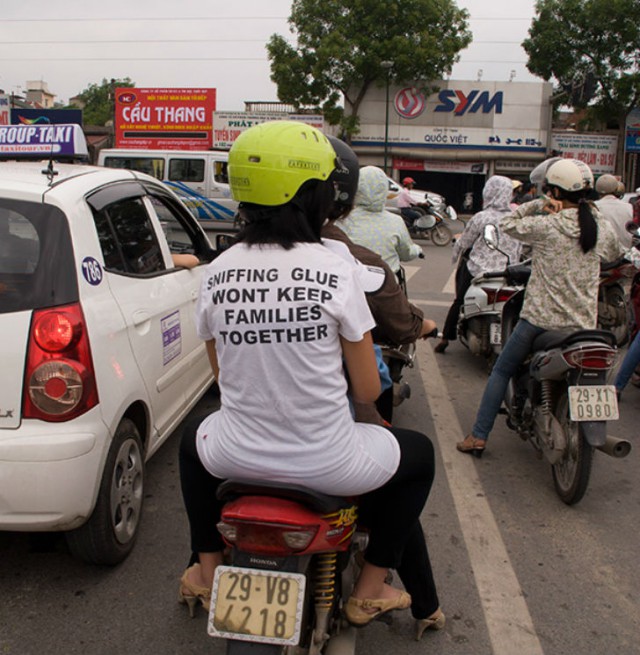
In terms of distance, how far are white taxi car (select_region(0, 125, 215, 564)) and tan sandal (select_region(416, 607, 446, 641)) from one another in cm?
128

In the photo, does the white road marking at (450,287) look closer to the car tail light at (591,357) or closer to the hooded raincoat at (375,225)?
the hooded raincoat at (375,225)

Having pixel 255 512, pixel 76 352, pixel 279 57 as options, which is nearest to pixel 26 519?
pixel 76 352

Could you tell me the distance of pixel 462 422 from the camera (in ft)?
16.8

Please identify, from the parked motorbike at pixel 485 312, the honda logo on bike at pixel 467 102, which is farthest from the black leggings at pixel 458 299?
the honda logo on bike at pixel 467 102

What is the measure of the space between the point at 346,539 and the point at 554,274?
→ 7.72 feet

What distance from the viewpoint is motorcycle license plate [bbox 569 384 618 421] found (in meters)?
3.54

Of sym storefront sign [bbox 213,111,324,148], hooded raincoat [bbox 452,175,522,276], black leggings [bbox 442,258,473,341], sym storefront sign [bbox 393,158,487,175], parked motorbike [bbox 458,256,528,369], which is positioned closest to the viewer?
parked motorbike [bbox 458,256,528,369]

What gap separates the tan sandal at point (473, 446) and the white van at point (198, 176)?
48.2ft

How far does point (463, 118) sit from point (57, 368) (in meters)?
32.7

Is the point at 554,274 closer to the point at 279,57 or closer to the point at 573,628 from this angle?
the point at 573,628

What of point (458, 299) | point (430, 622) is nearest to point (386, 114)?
point (458, 299)

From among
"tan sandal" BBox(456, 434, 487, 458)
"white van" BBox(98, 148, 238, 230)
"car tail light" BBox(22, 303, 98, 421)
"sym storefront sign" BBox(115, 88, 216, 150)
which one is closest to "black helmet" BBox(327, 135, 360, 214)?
"car tail light" BBox(22, 303, 98, 421)

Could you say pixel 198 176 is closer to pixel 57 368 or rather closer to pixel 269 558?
pixel 57 368

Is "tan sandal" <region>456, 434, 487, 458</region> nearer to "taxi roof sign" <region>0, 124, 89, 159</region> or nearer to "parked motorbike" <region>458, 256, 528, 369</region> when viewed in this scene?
"parked motorbike" <region>458, 256, 528, 369</region>
